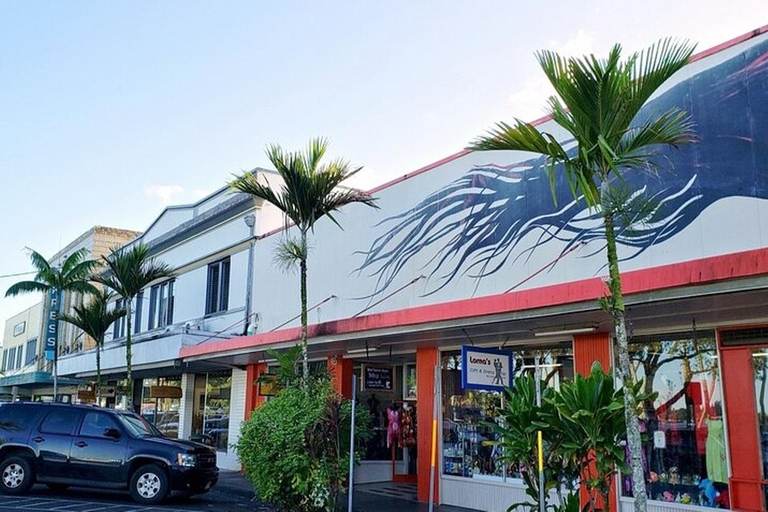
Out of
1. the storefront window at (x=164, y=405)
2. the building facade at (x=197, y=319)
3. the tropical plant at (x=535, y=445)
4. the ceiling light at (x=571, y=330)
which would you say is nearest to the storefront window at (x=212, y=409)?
the building facade at (x=197, y=319)

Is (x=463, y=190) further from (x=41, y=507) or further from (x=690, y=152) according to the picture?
(x=41, y=507)

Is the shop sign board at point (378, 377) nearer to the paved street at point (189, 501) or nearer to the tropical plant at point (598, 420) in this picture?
the paved street at point (189, 501)

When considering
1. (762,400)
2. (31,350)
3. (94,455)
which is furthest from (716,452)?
(31,350)

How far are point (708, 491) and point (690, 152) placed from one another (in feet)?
14.8

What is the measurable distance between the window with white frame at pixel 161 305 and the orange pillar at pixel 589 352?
55.3 feet

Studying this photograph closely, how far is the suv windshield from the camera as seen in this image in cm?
1332

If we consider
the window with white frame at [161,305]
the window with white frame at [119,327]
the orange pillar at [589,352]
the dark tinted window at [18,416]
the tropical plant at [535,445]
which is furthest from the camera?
the window with white frame at [119,327]

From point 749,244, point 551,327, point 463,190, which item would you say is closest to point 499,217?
point 463,190

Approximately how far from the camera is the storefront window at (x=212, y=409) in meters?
20.5

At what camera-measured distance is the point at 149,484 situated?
12812 millimetres

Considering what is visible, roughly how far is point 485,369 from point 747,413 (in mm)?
3401

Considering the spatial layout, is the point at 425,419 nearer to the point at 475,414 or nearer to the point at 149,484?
the point at 475,414

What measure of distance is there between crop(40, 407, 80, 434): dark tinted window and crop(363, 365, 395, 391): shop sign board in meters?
5.44

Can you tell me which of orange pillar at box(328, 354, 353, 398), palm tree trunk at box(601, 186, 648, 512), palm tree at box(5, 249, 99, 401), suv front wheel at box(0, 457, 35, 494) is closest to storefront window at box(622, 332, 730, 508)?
palm tree trunk at box(601, 186, 648, 512)
